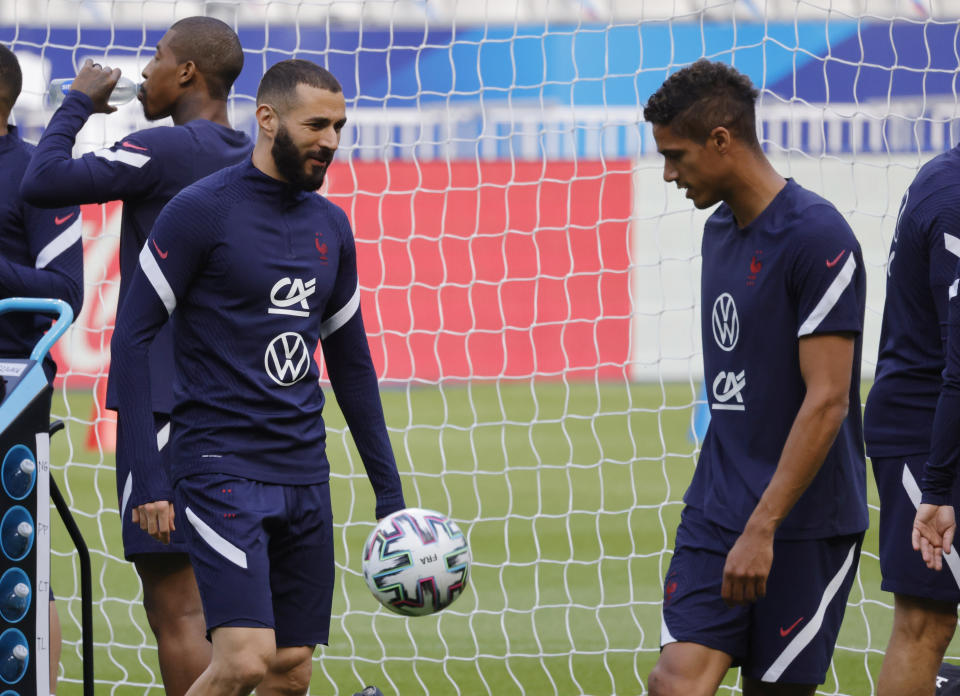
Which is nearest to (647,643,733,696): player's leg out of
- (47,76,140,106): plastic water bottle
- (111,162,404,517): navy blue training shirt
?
(111,162,404,517): navy blue training shirt

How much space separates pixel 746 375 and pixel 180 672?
5.92ft

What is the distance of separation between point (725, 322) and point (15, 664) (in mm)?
1700

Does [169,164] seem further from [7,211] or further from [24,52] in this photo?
[24,52]

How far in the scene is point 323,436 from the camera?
128 inches

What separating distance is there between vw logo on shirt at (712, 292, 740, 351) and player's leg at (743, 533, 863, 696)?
0.45m

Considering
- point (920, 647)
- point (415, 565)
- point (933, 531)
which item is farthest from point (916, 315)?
point (415, 565)

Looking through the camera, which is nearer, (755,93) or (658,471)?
(755,93)

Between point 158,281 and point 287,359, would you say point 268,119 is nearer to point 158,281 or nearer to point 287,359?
point 158,281

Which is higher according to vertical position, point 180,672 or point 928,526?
point 928,526

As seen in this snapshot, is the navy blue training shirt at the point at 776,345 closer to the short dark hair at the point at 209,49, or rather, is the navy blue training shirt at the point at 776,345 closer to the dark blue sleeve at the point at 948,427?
the dark blue sleeve at the point at 948,427

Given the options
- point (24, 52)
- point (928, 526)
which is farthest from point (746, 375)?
point (24, 52)

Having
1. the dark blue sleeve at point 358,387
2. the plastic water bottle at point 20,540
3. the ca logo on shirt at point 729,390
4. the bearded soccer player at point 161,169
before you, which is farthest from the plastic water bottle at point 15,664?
the ca logo on shirt at point 729,390

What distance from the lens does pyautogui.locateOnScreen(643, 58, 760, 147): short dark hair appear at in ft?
9.80

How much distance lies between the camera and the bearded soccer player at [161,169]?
3.57m
